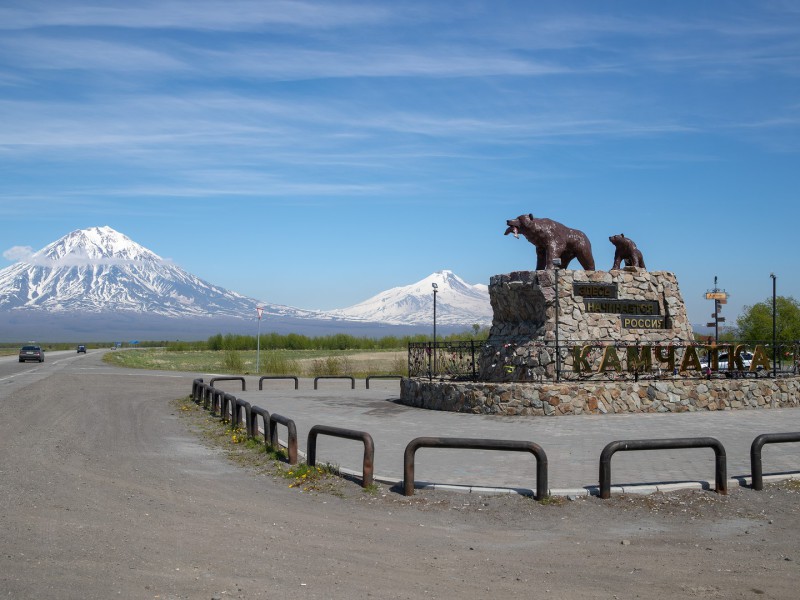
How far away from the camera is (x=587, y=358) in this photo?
19.8m

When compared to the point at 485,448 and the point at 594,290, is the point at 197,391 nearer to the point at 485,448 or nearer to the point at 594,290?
the point at 594,290

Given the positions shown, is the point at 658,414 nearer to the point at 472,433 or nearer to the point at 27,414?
the point at 472,433

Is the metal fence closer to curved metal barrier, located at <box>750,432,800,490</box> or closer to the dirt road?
curved metal barrier, located at <box>750,432,800,490</box>

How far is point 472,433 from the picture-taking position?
15.1 meters

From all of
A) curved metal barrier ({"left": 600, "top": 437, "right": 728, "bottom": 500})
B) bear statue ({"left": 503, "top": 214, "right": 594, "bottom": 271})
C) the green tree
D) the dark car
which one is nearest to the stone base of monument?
bear statue ({"left": 503, "top": 214, "right": 594, "bottom": 271})

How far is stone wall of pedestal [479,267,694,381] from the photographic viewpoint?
20.2m

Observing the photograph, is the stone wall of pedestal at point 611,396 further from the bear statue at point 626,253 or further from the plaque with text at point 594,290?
the bear statue at point 626,253

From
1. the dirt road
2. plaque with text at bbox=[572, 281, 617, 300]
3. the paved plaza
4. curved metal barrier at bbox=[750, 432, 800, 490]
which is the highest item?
plaque with text at bbox=[572, 281, 617, 300]

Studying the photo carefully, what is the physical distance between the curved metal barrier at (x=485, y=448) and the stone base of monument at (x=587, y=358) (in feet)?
27.5

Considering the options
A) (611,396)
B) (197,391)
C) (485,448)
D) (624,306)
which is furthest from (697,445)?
(197,391)

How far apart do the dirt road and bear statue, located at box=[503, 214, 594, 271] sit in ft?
39.1

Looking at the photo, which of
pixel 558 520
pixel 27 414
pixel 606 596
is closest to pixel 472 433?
pixel 558 520

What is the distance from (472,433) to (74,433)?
24.7 ft

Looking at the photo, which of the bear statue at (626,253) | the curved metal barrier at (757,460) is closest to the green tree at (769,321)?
the bear statue at (626,253)
